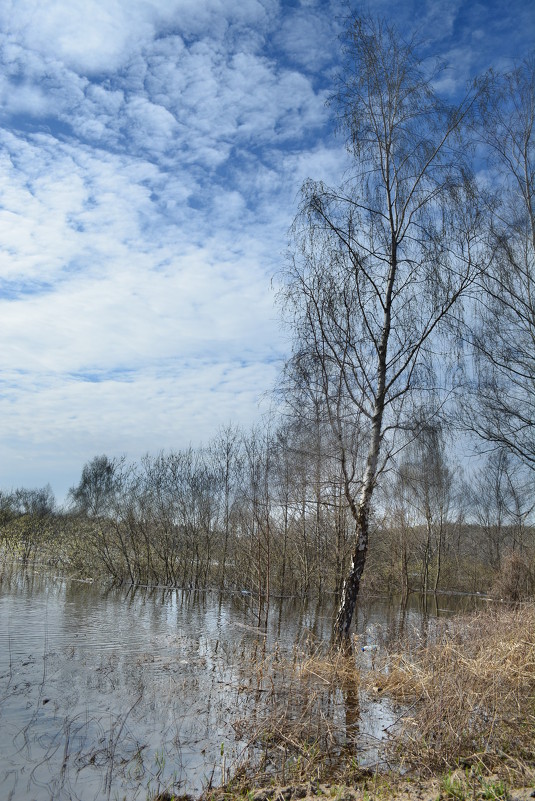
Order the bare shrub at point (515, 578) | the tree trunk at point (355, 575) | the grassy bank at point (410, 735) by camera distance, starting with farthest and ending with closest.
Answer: the bare shrub at point (515, 578), the tree trunk at point (355, 575), the grassy bank at point (410, 735)

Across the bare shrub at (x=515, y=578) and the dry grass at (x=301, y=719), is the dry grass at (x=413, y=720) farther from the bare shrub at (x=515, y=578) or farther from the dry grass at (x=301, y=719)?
the bare shrub at (x=515, y=578)

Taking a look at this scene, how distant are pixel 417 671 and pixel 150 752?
375cm

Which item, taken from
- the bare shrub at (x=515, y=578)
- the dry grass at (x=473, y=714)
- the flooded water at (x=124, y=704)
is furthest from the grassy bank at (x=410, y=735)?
the bare shrub at (x=515, y=578)

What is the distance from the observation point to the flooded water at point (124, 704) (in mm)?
5840

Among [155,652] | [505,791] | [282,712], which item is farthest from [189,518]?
[505,791]

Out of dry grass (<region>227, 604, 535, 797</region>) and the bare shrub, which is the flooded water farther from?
the bare shrub

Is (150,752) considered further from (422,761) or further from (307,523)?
(307,523)

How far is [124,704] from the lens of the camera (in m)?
8.12

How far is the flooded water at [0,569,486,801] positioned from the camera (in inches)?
230

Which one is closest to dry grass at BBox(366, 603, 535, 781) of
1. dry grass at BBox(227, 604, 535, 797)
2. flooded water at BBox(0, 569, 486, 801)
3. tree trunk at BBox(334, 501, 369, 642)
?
dry grass at BBox(227, 604, 535, 797)

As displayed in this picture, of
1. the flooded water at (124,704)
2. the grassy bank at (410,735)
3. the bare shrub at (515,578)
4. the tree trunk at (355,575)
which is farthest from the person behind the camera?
the bare shrub at (515,578)

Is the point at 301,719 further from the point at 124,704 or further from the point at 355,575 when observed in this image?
the point at 355,575

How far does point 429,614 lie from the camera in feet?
77.9

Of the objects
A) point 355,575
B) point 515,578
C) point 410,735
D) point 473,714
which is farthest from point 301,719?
point 515,578
